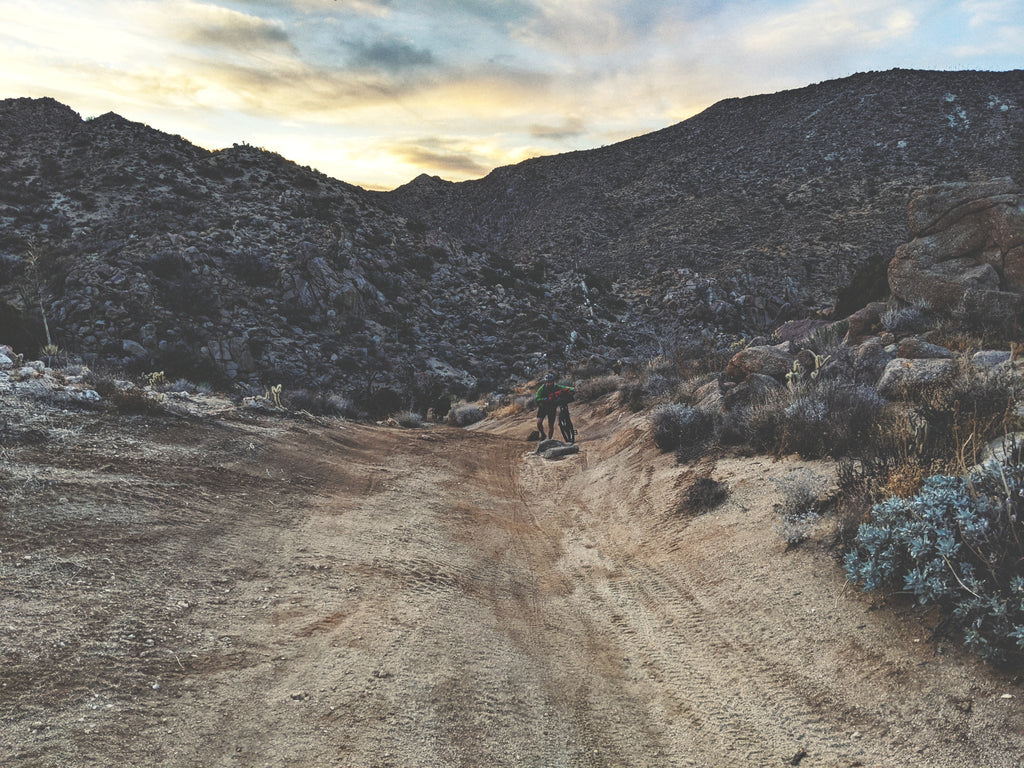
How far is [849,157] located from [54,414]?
2507 inches

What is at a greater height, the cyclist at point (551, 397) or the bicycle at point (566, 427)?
the cyclist at point (551, 397)

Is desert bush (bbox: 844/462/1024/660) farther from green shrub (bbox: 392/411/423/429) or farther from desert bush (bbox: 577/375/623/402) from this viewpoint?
desert bush (bbox: 577/375/623/402)

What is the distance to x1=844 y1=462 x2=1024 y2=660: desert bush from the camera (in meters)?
3.45

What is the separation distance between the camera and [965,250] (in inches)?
535

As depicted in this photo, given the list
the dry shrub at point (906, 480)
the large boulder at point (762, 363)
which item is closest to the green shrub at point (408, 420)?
the large boulder at point (762, 363)

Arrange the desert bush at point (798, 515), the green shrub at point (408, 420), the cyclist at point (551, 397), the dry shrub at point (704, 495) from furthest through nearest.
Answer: the green shrub at point (408, 420), the cyclist at point (551, 397), the dry shrub at point (704, 495), the desert bush at point (798, 515)

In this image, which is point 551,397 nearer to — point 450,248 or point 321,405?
point 321,405

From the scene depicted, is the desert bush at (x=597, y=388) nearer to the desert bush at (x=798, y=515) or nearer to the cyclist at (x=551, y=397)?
the cyclist at (x=551, y=397)

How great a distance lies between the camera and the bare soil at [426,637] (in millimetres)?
3166

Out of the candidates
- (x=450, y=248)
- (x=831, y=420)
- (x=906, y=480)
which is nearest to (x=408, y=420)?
(x=831, y=420)

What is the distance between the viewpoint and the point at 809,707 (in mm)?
3623

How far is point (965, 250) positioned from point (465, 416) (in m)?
15.9

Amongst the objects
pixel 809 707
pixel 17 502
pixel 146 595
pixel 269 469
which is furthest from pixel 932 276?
pixel 17 502

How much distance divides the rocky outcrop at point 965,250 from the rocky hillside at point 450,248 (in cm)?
413
